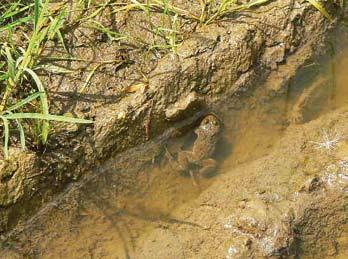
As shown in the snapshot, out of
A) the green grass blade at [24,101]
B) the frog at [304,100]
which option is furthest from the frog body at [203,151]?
the green grass blade at [24,101]

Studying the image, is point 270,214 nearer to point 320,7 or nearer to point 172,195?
point 172,195

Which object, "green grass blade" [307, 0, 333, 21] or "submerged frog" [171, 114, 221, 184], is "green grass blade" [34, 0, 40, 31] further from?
"green grass blade" [307, 0, 333, 21]

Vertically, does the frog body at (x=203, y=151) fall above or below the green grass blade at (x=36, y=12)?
below

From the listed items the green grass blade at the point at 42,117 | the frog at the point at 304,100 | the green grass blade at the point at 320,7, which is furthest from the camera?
the green grass blade at the point at 320,7

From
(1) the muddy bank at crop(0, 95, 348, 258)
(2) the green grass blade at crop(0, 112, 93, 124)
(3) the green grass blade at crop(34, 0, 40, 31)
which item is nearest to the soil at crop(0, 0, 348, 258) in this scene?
(1) the muddy bank at crop(0, 95, 348, 258)

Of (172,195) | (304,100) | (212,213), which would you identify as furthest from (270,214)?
(304,100)

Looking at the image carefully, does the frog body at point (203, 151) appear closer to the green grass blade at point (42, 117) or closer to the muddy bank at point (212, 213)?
the muddy bank at point (212, 213)
